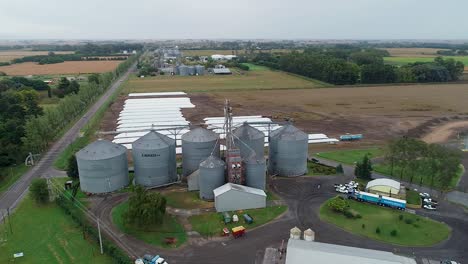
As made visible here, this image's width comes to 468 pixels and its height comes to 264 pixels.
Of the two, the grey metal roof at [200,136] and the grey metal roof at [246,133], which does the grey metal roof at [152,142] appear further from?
the grey metal roof at [246,133]

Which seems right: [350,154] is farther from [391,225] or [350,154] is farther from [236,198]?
Answer: [236,198]

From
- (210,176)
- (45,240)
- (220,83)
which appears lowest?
(45,240)

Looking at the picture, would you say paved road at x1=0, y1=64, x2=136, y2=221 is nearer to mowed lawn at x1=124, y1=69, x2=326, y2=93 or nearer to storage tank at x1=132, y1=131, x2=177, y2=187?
storage tank at x1=132, y1=131, x2=177, y2=187

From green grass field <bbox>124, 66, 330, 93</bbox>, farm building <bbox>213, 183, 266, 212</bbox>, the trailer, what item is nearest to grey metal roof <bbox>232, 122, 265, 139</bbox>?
farm building <bbox>213, 183, 266, 212</bbox>

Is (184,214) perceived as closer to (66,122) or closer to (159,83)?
(66,122)

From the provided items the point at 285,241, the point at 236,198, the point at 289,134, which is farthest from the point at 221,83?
the point at 285,241

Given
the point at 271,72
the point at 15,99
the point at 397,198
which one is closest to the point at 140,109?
the point at 15,99
